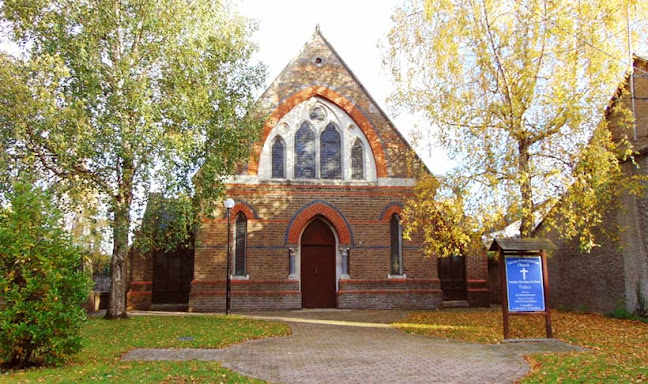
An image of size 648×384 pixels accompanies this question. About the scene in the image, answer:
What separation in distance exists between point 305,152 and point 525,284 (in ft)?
33.8

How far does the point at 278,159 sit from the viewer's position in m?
19.5

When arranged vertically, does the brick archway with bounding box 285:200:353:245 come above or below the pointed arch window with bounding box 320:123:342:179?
below

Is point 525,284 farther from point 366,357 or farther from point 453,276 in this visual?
point 453,276

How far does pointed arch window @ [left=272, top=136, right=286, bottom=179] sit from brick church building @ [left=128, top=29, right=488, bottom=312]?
0.13ft

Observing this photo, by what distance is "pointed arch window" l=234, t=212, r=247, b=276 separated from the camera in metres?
18.7

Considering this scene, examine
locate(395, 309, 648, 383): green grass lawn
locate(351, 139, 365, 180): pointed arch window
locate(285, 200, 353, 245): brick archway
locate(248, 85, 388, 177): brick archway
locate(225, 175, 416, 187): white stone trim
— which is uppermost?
locate(248, 85, 388, 177): brick archway

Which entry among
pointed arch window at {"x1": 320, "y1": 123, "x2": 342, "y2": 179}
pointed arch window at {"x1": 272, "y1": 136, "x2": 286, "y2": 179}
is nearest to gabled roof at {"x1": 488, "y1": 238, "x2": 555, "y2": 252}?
pointed arch window at {"x1": 320, "y1": 123, "x2": 342, "y2": 179}

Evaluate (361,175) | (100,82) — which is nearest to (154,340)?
(100,82)

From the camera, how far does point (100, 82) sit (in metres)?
14.0

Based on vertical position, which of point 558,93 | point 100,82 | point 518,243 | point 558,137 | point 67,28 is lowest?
point 518,243

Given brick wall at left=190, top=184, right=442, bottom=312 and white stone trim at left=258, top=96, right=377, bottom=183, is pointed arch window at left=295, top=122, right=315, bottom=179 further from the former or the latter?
brick wall at left=190, top=184, right=442, bottom=312

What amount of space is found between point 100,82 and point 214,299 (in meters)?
8.37

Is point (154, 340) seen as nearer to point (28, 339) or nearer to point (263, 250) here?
point (28, 339)

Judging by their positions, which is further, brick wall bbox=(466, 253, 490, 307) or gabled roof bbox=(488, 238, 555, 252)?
brick wall bbox=(466, 253, 490, 307)
